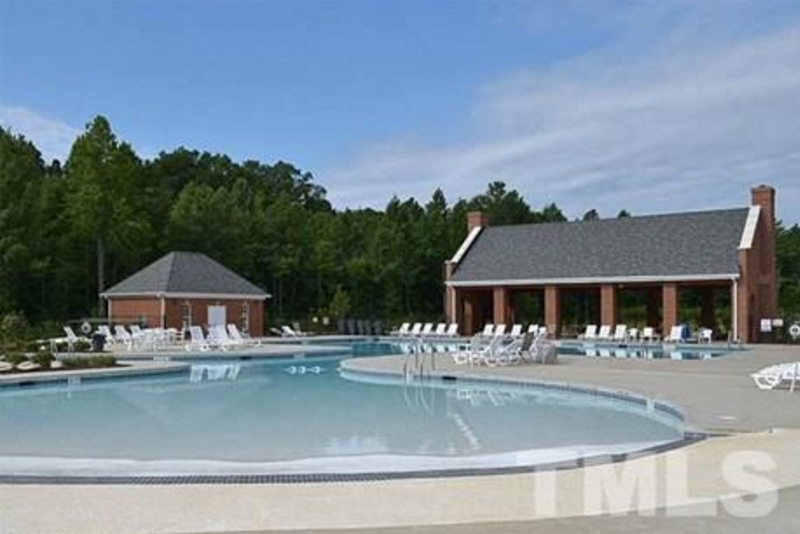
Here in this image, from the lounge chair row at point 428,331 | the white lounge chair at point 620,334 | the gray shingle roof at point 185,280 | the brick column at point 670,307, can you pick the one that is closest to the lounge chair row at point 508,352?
the white lounge chair at point 620,334

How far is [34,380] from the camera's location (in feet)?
56.5

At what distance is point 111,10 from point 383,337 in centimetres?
2128

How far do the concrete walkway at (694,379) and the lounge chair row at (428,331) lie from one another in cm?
1226

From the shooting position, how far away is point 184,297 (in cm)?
3447

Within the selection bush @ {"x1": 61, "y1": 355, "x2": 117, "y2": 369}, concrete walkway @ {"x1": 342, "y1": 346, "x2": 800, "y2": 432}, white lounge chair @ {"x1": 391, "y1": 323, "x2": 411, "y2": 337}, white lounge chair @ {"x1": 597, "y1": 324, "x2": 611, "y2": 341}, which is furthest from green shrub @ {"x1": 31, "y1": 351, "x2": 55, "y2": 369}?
white lounge chair @ {"x1": 597, "y1": 324, "x2": 611, "y2": 341}

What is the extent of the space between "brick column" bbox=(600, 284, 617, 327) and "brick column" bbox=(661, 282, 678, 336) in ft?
6.88

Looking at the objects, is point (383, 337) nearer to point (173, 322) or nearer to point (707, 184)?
point (173, 322)

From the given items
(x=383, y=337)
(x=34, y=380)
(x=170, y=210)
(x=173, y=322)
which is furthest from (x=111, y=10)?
(x=170, y=210)

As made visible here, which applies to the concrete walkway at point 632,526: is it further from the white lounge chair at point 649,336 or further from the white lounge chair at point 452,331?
the white lounge chair at point 452,331

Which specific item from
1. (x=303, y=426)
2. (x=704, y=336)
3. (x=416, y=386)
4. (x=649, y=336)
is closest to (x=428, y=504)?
Result: (x=303, y=426)

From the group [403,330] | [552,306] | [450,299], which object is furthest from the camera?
[450,299]

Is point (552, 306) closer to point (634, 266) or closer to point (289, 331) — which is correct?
point (634, 266)

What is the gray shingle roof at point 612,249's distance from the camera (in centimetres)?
3356

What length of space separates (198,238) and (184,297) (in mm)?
8611
